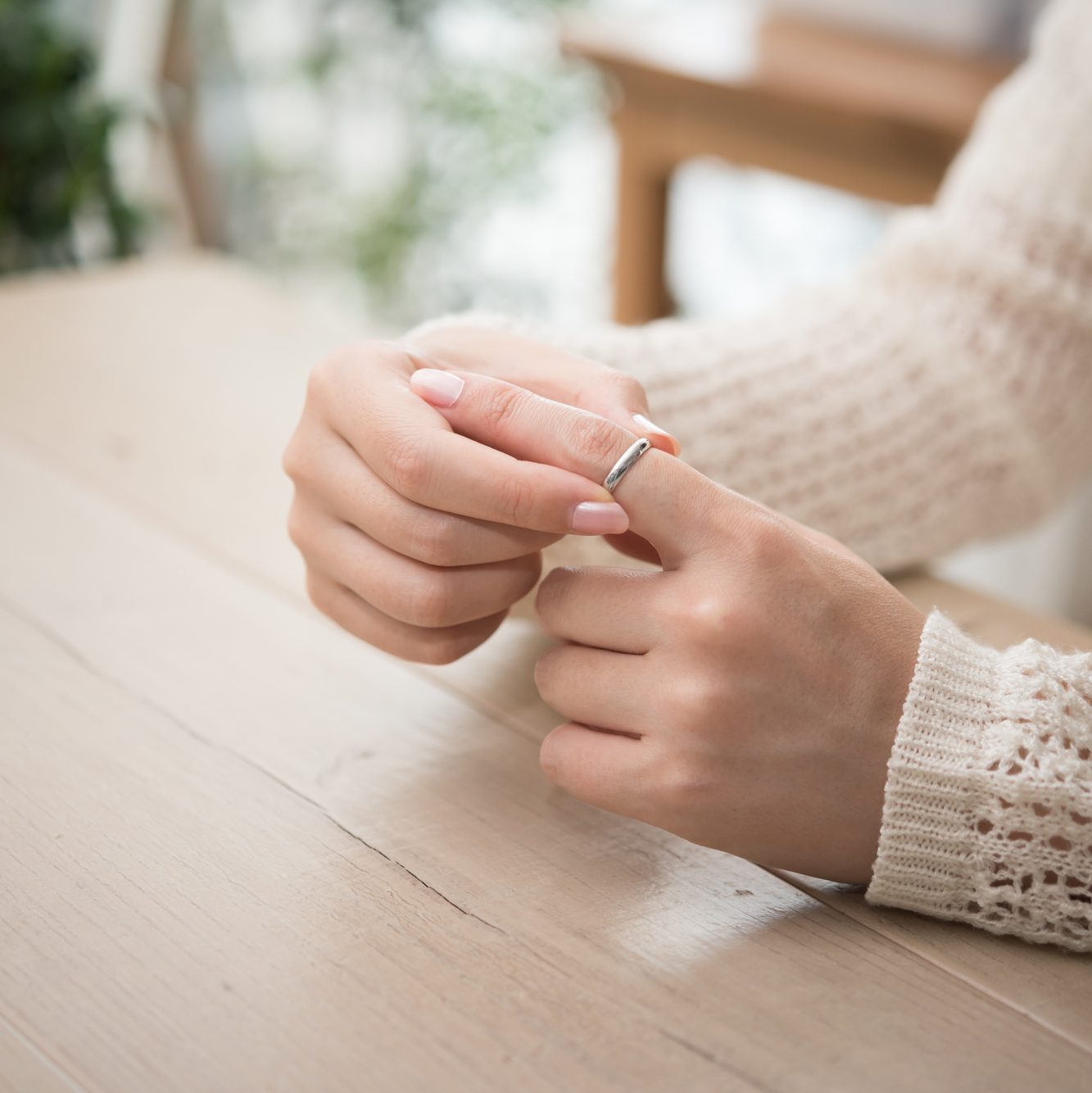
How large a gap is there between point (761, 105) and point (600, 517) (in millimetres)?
1257

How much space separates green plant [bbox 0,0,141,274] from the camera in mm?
2248

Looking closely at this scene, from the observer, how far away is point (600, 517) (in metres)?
0.55

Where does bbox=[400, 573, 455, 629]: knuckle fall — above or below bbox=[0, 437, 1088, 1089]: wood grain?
above

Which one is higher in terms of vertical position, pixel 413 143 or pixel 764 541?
pixel 764 541

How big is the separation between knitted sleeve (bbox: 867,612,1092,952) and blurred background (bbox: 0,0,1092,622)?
110 centimetres

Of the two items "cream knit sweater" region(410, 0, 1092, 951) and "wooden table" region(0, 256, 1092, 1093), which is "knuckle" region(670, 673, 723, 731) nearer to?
"wooden table" region(0, 256, 1092, 1093)

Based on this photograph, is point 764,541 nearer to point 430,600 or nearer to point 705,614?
point 705,614

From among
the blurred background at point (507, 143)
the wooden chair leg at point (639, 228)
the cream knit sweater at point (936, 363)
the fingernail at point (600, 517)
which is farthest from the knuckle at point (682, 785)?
the wooden chair leg at point (639, 228)

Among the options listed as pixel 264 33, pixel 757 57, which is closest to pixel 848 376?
pixel 757 57

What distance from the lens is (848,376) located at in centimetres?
84

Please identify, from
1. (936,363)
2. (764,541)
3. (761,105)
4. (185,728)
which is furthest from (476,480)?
(761,105)

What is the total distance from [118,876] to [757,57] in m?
1.50

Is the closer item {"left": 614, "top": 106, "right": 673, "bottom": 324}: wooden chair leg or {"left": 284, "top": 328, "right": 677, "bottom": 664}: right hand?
{"left": 284, "top": 328, "right": 677, "bottom": 664}: right hand

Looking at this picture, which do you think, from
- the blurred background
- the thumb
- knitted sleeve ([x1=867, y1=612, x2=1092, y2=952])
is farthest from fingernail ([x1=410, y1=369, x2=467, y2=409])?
the blurred background
